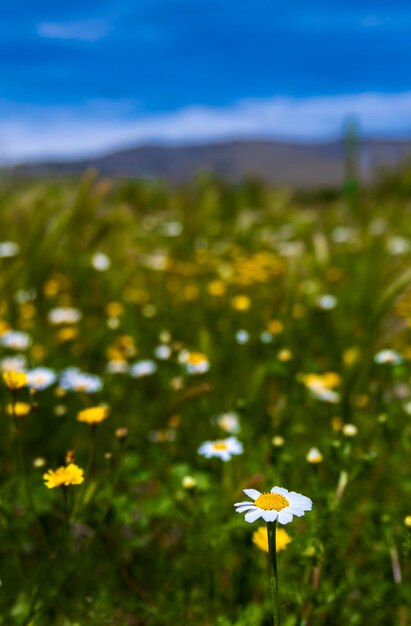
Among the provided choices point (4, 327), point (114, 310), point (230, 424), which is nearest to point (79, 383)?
point (230, 424)

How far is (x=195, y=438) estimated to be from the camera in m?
2.13

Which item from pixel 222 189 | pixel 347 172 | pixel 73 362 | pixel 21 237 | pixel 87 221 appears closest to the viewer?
pixel 73 362

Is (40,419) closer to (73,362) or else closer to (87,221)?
(73,362)

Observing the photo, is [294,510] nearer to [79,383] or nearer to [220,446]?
[220,446]

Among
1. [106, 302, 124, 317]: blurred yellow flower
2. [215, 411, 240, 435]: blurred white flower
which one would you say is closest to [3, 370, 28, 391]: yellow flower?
[215, 411, 240, 435]: blurred white flower

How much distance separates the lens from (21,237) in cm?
333

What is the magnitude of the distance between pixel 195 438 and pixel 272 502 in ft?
4.27

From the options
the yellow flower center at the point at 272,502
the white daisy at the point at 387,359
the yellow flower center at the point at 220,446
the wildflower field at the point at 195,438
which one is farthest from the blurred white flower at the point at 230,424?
the yellow flower center at the point at 272,502

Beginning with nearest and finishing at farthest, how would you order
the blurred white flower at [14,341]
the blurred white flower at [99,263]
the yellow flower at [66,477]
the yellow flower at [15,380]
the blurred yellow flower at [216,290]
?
the yellow flower at [66,477]
the yellow flower at [15,380]
the blurred white flower at [14,341]
the blurred yellow flower at [216,290]
the blurred white flower at [99,263]

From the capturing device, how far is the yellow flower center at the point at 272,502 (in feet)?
2.72

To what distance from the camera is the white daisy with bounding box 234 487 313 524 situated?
0.79 m

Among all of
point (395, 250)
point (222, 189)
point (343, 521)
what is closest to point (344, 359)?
point (343, 521)

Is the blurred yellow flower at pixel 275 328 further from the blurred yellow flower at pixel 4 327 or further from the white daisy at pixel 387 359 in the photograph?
the blurred yellow flower at pixel 4 327

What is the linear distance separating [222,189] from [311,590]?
303 inches
